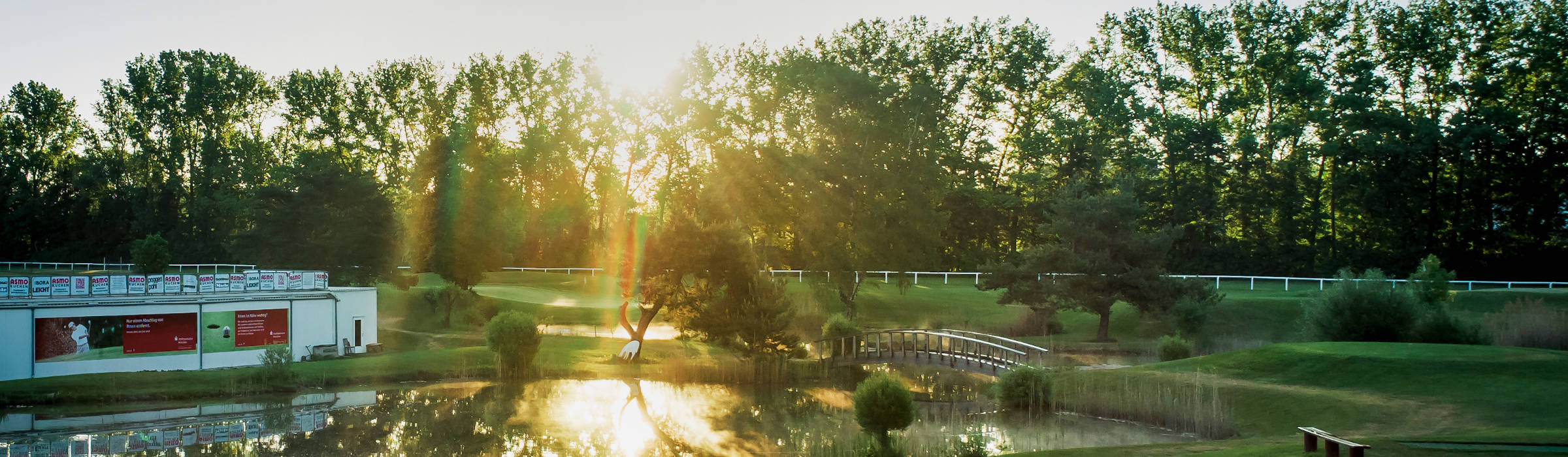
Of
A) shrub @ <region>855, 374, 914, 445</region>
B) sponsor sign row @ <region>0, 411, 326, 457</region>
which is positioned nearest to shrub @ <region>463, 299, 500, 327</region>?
sponsor sign row @ <region>0, 411, 326, 457</region>

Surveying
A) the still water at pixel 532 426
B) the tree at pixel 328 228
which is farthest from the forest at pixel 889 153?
the still water at pixel 532 426

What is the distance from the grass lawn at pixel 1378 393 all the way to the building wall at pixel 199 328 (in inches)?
971

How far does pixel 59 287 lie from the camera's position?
2784cm

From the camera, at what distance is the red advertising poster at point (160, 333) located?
2791 cm

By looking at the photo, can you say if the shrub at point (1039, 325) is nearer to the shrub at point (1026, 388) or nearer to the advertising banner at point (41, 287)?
the shrub at point (1026, 388)

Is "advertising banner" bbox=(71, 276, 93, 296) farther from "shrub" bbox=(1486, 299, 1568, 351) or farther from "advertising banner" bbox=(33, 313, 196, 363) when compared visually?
"shrub" bbox=(1486, 299, 1568, 351)

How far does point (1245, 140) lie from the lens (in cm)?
5594

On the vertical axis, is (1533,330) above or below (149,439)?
above

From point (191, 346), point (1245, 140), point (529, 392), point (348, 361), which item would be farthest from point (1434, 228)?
point (191, 346)

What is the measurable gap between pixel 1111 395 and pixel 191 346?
2588 cm

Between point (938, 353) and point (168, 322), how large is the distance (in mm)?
22476

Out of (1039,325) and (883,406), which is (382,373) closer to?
(883,406)

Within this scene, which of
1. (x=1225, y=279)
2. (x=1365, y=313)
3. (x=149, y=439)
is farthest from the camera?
(x=1225, y=279)

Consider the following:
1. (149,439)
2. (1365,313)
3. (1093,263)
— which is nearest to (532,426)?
(149,439)
